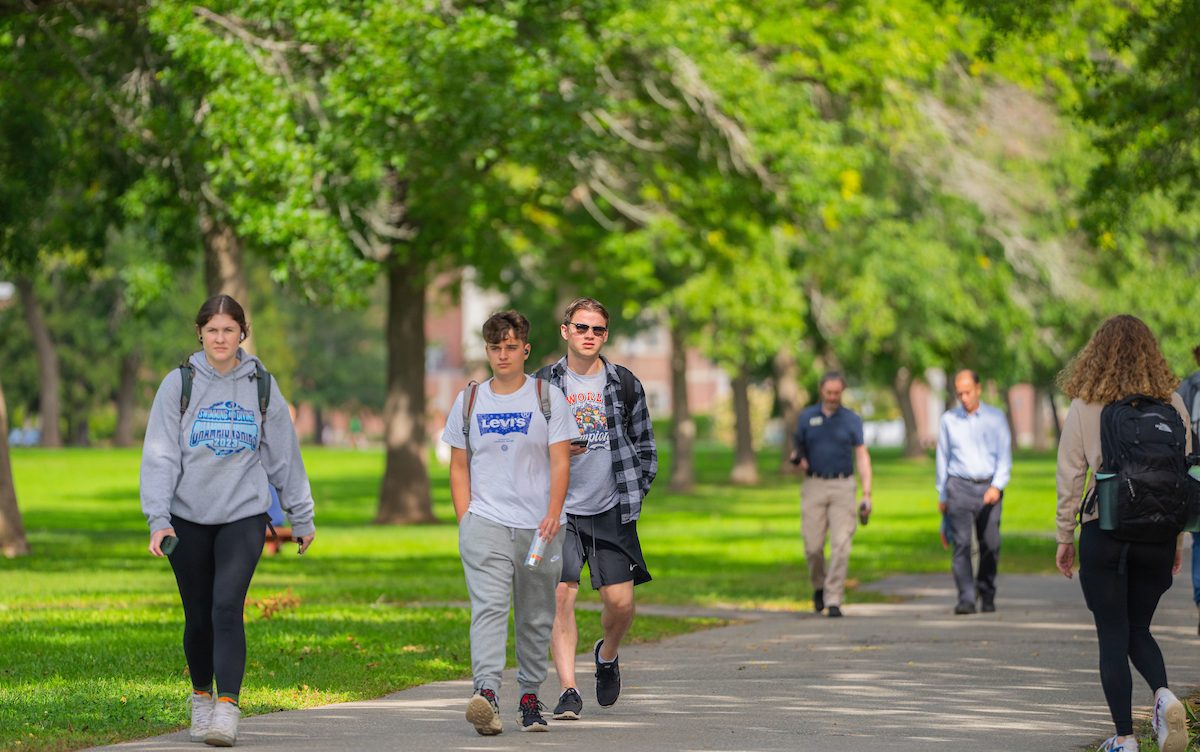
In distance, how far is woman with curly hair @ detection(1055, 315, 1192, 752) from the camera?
7605 millimetres

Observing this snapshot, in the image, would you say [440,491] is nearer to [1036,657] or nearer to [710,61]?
[710,61]

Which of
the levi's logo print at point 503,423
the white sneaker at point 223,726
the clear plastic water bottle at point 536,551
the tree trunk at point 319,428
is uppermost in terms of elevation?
the tree trunk at point 319,428

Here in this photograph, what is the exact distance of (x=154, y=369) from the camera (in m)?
67.1

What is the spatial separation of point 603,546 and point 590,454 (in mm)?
433

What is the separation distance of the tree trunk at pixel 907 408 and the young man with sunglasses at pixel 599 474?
5054cm

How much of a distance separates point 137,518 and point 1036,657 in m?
24.2

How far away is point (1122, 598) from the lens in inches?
301

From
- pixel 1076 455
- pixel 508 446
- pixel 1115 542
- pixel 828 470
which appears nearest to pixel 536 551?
pixel 508 446

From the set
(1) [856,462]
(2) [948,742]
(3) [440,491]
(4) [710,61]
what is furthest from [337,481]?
(2) [948,742]

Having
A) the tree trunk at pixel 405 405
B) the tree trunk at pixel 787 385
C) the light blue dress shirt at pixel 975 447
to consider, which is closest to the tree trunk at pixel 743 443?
the tree trunk at pixel 787 385

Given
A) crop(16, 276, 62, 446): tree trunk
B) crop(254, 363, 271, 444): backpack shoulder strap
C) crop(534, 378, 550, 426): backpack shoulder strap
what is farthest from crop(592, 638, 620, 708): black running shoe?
crop(16, 276, 62, 446): tree trunk

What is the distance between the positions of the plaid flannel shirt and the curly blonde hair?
6.68ft

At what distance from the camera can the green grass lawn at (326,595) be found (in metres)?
9.45

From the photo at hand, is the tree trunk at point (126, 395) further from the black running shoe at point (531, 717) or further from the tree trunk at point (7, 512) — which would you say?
the black running shoe at point (531, 717)
